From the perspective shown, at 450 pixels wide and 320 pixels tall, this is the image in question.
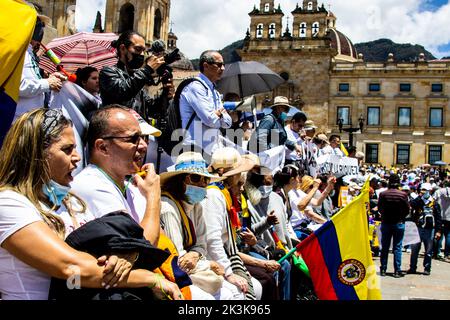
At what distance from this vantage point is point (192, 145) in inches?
211

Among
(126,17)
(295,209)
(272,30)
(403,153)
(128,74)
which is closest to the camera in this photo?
(128,74)

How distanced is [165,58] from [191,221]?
1.63 meters

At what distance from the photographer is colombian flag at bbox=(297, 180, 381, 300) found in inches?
207

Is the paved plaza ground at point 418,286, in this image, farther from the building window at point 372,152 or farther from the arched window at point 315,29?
the arched window at point 315,29

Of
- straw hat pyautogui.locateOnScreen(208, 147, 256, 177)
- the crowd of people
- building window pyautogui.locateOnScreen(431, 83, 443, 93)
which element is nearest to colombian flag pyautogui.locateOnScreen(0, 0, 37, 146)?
the crowd of people

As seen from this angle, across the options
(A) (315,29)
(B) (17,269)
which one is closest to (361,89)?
(A) (315,29)

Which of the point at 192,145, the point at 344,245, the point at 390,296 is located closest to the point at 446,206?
the point at 390,296

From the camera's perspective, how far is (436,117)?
5422 cm

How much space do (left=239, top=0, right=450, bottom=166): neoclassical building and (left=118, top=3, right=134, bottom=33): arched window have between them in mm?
13019

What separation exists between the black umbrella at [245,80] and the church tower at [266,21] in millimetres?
47634

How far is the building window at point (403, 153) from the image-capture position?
54656 millimetres

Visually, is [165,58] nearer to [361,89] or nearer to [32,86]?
[32,86]

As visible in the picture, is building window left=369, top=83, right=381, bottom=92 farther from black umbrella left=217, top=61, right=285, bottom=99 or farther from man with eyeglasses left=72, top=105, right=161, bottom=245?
man with eyeglasses left=72, top=105, right=161, bottom=245
